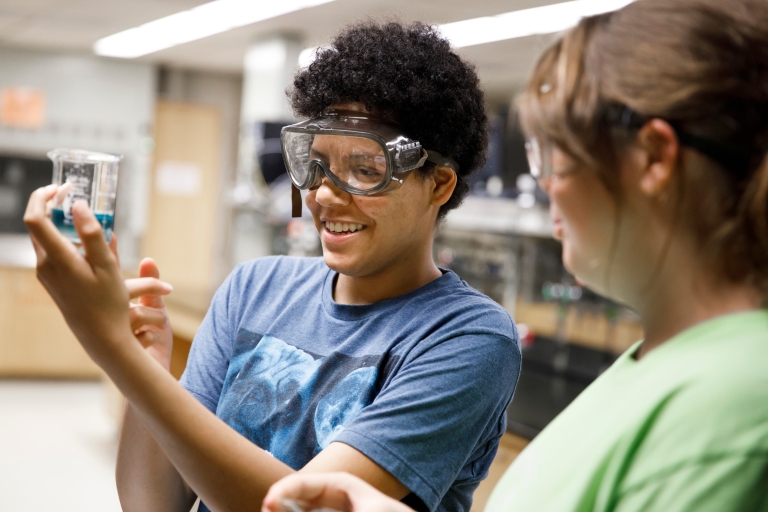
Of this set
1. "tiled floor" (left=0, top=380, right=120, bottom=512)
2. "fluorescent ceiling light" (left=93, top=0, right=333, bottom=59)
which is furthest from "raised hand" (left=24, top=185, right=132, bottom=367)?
"fluorescent ceiling light" (left=93, top=0, right=333, bottom=59)

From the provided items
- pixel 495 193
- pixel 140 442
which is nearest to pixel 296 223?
pixel 495 193

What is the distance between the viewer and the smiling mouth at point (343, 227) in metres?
1.27

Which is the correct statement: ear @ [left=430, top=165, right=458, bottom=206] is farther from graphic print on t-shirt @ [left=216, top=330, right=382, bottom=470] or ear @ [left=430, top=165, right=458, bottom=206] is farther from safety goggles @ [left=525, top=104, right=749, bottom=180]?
safety goggles @ [left=525, top=104, right=749, bottom=180]

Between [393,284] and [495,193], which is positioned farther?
[495,193]

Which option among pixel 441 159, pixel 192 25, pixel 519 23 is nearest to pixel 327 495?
pixel 441 159

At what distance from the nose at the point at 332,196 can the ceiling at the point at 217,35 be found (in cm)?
368

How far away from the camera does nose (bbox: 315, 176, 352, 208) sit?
1.26m

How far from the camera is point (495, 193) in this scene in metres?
5.50

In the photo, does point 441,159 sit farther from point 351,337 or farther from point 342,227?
point 351,337

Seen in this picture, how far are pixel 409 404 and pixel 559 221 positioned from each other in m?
0.36

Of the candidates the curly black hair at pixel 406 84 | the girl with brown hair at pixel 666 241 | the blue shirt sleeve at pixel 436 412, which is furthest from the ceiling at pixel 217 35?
the girl with brown hair at pixel 666 241

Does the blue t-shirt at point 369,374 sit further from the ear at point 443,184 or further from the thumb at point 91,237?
the thumb at point 91,237

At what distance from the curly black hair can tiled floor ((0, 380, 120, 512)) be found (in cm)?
390

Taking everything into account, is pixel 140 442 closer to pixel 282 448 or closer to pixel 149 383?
pixel 282 448
